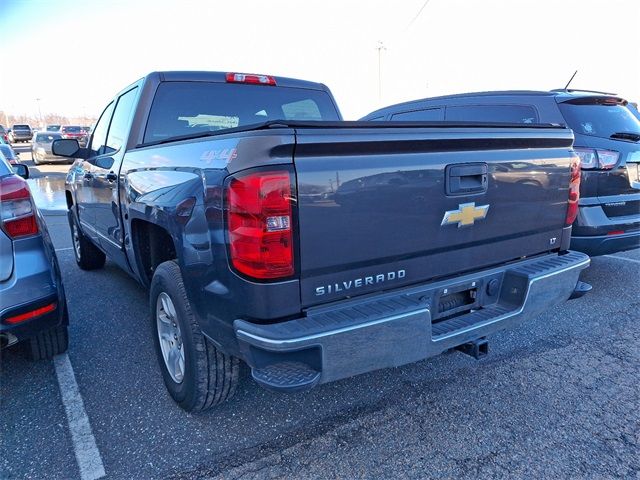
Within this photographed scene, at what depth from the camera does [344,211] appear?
1.99 meters

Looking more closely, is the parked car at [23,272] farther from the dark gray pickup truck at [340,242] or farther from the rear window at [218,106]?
the rear window at [218,106]

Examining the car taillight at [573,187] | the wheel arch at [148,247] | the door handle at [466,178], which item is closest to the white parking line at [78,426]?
the wheel arch at [148,247]

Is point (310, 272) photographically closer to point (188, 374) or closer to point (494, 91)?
point (188, 374)

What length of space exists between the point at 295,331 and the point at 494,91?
171 inches

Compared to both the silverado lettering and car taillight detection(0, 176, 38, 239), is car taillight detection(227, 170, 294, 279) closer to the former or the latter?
the silverado lettering

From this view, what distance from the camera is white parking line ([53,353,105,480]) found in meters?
2.23

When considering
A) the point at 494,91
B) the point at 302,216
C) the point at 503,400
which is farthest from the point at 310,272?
the point at 494,91

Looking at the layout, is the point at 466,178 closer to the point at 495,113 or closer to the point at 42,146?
the point at 495,113

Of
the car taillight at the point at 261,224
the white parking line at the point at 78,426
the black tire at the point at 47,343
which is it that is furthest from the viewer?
the black tire at the point at 47,343

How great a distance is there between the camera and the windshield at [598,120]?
4.38 metres

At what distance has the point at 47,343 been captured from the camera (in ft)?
10.5

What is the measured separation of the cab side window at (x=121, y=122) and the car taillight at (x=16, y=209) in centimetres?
90

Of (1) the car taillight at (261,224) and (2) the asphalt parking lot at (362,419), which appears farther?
(2) the asphalt parking lot at (362,419)

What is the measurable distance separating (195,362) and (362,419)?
1009 millimetres
